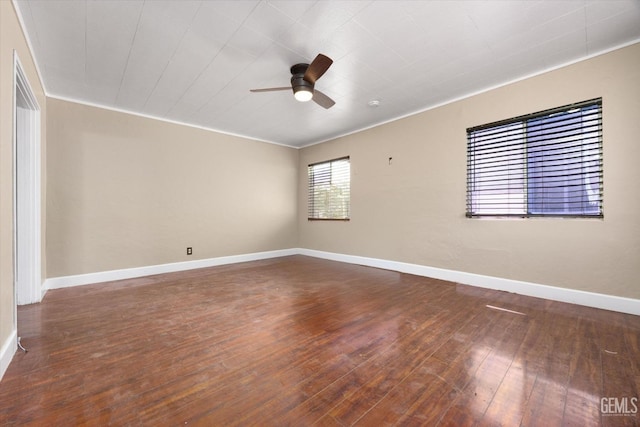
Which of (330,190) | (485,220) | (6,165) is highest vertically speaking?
(330,190)

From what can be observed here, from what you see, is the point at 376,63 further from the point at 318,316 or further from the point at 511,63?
the point at 318,316

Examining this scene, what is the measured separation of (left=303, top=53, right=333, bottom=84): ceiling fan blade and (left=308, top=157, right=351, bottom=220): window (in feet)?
9.20

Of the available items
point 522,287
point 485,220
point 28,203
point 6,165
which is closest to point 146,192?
point 28,203

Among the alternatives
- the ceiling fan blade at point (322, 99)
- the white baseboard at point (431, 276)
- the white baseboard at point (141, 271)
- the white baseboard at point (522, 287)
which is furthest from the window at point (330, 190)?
the ceiling fan blade at point (322, 99)

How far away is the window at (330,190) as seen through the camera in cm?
541

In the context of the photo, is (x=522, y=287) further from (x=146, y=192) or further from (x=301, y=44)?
(x=146, y=192)

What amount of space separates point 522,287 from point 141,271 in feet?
18.0

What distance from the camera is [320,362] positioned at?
174 cm

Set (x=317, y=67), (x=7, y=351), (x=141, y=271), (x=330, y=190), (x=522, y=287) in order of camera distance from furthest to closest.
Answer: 1. (x=330, y=190)
2. (x=141, y=271)
3. (x=522, y=287)
4. (x=317, y=67)
5. (x=7, y=351)

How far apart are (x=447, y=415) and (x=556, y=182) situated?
3028 mm

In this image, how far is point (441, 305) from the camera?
283 cm

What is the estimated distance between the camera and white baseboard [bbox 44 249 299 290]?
353 centimetres

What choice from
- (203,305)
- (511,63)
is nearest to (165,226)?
(203,305)

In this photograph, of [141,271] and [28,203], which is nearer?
[28,203]
